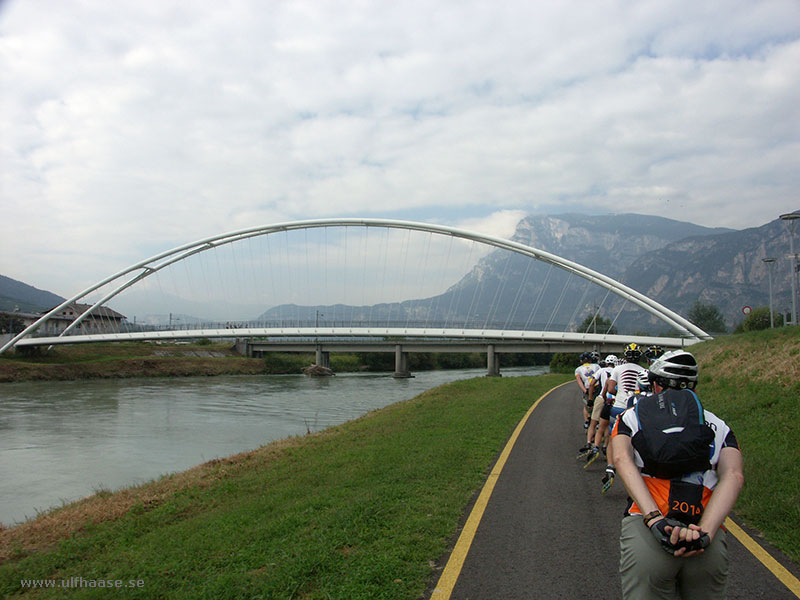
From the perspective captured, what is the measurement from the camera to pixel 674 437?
2.69 metres

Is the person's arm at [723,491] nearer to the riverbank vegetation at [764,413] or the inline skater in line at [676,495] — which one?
the inline skater in line at [676,495]

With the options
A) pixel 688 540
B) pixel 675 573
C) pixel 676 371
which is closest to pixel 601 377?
pixel 676 371

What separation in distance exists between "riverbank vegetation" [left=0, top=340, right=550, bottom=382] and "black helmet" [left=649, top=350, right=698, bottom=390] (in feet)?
199

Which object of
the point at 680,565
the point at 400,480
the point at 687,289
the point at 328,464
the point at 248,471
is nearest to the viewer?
the point at 680,565

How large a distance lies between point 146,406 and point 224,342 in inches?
2287

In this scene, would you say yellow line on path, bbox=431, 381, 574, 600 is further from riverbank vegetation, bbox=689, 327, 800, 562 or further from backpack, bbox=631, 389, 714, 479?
riverbank vegetation, bbox=689, 327, 800, 562

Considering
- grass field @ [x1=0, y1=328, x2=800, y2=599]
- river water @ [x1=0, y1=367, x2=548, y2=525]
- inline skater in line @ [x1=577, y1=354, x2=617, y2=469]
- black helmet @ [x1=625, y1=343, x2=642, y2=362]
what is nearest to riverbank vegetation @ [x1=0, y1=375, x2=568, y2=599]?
grass field @ [x1=0, y1=328, x2=800, y2=599]

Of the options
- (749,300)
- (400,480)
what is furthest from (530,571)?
(749,300)

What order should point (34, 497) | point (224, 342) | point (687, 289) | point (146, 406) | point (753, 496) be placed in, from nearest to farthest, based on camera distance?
1. point (753, 496)
2. point (34, 497)
3. point (146, 406)
4. point (224, 342)
5. point (687, 289)

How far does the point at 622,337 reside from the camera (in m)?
55.3

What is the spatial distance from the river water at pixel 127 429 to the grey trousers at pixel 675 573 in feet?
36.9

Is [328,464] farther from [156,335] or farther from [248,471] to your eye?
[156,335]

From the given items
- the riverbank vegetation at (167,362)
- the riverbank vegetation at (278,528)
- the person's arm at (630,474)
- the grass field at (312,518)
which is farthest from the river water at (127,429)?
the riverbank vegetation at (167,362)

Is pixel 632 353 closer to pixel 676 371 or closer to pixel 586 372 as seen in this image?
pixel 586 372
